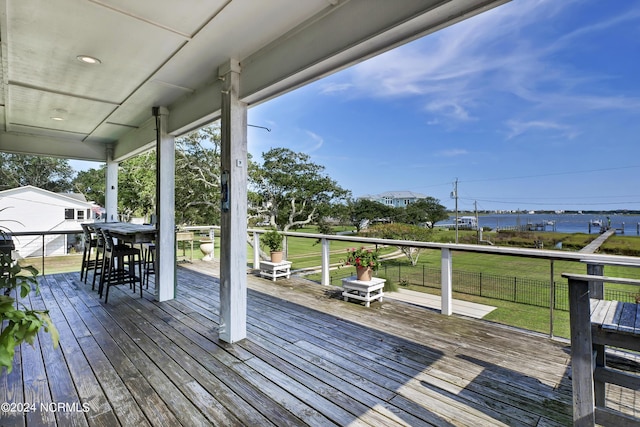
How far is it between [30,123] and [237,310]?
5.07 m

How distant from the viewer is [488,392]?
6.87 feet

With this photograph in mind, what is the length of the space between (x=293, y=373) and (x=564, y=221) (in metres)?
17.6

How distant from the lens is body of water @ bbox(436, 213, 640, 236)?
35.3 feet

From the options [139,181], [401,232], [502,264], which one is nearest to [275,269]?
[502,264]

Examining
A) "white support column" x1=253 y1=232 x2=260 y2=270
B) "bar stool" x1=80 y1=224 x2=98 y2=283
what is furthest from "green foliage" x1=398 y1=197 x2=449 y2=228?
"bar stool" x1=80 y1=224 x2=98 y2=283

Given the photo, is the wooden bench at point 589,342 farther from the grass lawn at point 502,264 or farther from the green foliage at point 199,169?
the green foliage at point 199,169

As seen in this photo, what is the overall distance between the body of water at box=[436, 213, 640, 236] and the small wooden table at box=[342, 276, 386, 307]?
10875 mm

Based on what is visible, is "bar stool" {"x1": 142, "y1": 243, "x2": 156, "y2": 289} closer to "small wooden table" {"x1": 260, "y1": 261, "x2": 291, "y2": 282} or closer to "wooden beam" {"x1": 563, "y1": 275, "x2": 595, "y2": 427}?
"small wooden table" {"x1": 260, "y1": 261, "x2": 291, "y2": 282}

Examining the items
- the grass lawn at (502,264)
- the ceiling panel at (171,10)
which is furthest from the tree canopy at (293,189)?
the ceiling panel at (171,10)

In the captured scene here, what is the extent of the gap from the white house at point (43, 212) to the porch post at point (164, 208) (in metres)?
12.0

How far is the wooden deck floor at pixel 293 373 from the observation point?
1.89 m

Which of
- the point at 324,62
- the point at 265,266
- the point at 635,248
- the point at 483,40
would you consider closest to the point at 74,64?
the point at 324,62

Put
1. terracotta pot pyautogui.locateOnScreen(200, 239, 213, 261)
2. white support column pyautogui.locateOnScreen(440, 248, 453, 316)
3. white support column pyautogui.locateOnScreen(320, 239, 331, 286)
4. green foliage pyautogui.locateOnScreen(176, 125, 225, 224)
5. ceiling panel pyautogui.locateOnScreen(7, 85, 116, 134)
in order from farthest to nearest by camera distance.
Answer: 1. green foliage pyautogui.locateOnScreen(176, 125, 225, 224)
2. terracotta pot pyautogui.locateOnScreen(200, 239, 213, 261)
3. white support column pyautogui.locateOnScreen(320, 239, 331, 286)
4. ceiling panel pyautogui.locateOnScreen(7, 85, 116, 134)
5. white support column pyautogui.locateOnScreen(440, 248, 453, 316)

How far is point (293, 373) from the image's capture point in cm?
238
